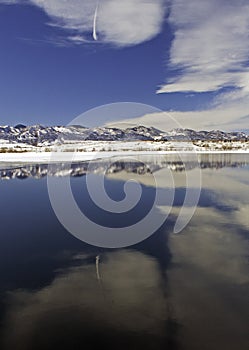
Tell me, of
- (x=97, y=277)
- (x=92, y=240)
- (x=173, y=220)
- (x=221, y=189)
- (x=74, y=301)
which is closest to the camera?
(x=74, y=301)

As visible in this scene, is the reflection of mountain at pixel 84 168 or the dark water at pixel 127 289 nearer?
the dark water at pixel 127 289

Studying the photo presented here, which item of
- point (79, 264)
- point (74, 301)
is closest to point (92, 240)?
point (79, 264)

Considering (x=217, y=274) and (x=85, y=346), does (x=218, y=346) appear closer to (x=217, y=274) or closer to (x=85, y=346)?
(x=85, y=346)

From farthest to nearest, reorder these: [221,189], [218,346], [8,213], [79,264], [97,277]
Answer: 1. [221,189]
2. [8,213]
3. [79,264]
4. [97,277]
5. [218,346]

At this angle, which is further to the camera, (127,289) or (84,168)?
(84,168)

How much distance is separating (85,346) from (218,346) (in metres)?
1.44

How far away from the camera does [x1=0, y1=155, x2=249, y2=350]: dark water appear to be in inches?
157

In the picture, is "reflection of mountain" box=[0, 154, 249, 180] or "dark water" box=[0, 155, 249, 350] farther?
"reflection of mountain" box=[0, 154, 249, 180]

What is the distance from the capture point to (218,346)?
3.79 metres

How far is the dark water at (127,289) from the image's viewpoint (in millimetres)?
3992

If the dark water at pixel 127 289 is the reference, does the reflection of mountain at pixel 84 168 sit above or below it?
above

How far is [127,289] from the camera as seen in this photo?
5.25 m

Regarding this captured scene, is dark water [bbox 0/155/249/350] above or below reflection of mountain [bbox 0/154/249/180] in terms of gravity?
below

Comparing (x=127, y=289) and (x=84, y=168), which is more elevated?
(x=84, y=168)
